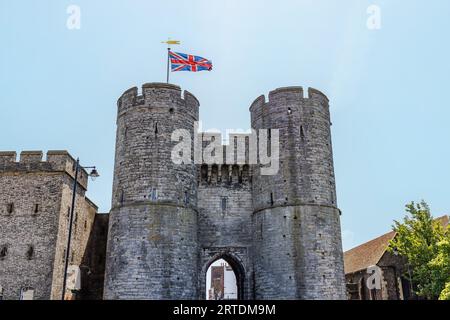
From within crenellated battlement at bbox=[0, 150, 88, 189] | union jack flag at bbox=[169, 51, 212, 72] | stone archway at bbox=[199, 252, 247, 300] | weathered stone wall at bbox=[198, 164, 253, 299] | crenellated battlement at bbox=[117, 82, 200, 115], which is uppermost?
union jack flag at bbox=[169, 51, 212, 72]

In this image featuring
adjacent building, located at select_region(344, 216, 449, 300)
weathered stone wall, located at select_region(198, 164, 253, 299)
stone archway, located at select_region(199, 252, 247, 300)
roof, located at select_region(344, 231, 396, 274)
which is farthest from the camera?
roof, located at select_region(344, 231, 396, 274)


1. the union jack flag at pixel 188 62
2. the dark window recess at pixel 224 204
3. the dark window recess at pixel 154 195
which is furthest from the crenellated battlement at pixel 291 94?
the dark window recess at pixel 154 195

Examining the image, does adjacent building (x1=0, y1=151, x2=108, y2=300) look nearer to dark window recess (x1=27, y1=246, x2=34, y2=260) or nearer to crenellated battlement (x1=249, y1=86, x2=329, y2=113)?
dark window recess (x1=27, y1=246, x2=34, y2=260)

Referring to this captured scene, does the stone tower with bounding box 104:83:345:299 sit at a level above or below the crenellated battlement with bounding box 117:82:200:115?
below

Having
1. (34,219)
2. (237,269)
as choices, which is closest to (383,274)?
(237,269)

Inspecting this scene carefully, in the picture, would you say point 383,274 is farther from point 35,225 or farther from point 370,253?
point 35,225

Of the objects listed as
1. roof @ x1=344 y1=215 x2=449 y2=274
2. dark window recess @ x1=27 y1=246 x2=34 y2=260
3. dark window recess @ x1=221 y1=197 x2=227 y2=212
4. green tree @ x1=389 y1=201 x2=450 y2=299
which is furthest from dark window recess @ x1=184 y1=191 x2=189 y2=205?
roof @ x1=344 y1=215 x2=449 y2=274

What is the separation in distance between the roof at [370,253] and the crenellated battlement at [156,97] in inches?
685

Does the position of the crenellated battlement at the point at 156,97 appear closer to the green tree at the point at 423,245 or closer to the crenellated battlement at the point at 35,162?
the crenellated battlement at the point at 35,162

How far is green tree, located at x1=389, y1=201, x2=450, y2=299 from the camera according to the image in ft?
67.5

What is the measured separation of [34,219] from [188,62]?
11051 millimetres

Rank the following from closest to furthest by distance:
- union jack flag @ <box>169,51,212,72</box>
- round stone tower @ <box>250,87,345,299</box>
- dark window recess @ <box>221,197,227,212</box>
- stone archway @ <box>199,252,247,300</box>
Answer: round stone tower @ <box>250,87,345,299</box>
stone archway @ <box>199,252,247,300</box>
union jack flag @ <box>169,51,212,72</box>
dark window recess @ <box>221,197,227,212</box>

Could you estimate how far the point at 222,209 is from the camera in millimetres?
21938
